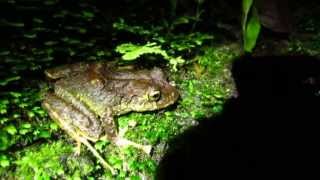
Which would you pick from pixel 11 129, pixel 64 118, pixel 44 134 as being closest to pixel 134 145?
Answer: pixel 64 118

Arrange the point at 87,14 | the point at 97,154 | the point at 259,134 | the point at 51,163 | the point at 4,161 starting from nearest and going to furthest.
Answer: the point at 4,161 → the point at 51,163 → the point at 97,154 → the point at 259,134 → the point at 87,14

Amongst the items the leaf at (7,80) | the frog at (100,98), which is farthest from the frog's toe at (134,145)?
the leaf at (7,80)

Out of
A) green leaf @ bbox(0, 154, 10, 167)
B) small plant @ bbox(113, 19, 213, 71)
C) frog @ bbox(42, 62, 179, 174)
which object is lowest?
green leaf @ bbox(0, 154, 10, 167)

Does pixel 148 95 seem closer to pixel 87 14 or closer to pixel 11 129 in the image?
pixel 11 129

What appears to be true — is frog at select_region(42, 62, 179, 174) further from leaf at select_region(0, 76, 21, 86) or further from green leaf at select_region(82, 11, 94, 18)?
green leaf at select_region(82, 11, 94, 18)

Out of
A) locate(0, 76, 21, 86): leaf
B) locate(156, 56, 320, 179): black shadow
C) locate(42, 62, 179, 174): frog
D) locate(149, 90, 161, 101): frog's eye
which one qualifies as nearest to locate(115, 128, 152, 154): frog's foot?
locate(42, 62, 179, 174): frog

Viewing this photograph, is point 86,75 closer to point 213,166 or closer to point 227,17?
point 213,166
